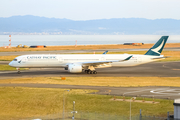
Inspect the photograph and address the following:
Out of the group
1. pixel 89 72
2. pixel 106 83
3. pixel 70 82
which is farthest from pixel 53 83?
pixel 89 72

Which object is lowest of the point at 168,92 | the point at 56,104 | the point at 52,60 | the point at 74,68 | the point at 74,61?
the point at 56,104

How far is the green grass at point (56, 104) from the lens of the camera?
42025 millimetres

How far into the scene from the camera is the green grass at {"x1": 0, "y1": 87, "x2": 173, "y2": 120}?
4203 cm

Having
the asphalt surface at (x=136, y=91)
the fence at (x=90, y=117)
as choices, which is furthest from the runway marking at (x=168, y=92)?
the fence at (x=90, y=117)

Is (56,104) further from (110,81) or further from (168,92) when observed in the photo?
(110,81)

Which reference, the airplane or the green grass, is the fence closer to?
the green grass

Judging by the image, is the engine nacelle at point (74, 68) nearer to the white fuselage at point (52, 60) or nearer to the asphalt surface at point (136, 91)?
the white fuselage at point (52, 60)

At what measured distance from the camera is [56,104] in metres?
46.5

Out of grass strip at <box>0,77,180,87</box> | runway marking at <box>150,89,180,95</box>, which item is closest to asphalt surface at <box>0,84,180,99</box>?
runway marking at <box>150,89,180,95</box>

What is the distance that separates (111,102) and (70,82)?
19.4 metres

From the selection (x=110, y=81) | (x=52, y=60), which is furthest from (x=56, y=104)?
(x=52, y=60)

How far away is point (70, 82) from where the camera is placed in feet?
209

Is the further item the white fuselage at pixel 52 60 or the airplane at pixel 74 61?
the white fuselage at pixel 52 60

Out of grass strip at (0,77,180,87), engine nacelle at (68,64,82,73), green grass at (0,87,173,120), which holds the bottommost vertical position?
green grass at (0,87,173,120)
